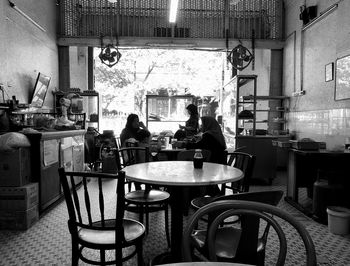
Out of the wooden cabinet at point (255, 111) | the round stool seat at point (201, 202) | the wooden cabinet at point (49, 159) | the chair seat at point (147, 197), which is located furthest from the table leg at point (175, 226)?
the wooden cabinet at point (255, 111)

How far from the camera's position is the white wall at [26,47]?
17.9 feet

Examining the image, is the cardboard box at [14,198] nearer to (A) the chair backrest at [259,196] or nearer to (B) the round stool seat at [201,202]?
(B) the round stool seat at [201,202]

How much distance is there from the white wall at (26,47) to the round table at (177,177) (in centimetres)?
379

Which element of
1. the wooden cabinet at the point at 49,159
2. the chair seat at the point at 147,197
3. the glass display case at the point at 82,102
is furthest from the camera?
the glass display case at the point at 82,102

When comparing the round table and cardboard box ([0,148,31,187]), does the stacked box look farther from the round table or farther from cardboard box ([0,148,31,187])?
the round table

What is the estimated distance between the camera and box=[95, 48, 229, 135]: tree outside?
16.8 metres

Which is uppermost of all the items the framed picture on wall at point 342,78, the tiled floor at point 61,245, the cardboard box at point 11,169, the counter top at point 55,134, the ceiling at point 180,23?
the ceiling at point 180,23

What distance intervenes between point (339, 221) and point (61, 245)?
3244mm

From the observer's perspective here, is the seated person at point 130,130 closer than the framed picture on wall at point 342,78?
No

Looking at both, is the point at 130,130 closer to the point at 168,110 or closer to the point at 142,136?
the point at 142,136

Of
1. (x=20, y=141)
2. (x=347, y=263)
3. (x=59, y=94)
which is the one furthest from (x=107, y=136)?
(x=347, y=263)

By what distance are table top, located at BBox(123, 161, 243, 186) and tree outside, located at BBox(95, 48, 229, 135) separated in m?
13.8

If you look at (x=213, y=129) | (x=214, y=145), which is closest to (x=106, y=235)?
(x=214, y=145)

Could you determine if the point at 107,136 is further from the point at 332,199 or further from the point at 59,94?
the point at 332,199
